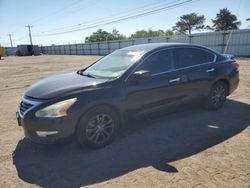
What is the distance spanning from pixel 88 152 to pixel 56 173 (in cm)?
71

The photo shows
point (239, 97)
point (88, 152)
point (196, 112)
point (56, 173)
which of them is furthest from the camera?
point (239, 97)

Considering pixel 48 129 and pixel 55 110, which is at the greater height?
pixel 55 110

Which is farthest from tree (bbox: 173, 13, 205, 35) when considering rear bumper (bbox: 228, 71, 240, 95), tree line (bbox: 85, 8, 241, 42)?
rear bumper (bbox: 228, 71, 240, 95)

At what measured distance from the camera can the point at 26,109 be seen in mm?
3988

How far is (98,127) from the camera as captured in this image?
13.5ft

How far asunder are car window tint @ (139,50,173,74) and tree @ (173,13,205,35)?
68.9 metres

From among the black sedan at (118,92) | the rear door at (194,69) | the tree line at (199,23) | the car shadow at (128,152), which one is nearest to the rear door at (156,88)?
the black sedan at (118,92)

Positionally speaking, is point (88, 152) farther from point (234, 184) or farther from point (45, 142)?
point (234, 184)

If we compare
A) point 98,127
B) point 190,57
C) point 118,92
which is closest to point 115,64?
point 118,92

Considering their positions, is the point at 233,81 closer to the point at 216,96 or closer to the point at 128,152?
the point at 216,96

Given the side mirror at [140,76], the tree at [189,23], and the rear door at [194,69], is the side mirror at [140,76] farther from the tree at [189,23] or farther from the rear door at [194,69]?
the tree at [189,23]

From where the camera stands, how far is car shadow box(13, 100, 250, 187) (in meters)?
3.47

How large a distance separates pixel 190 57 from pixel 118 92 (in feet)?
6.86

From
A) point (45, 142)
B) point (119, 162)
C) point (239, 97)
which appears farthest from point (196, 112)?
point (45, 142)
